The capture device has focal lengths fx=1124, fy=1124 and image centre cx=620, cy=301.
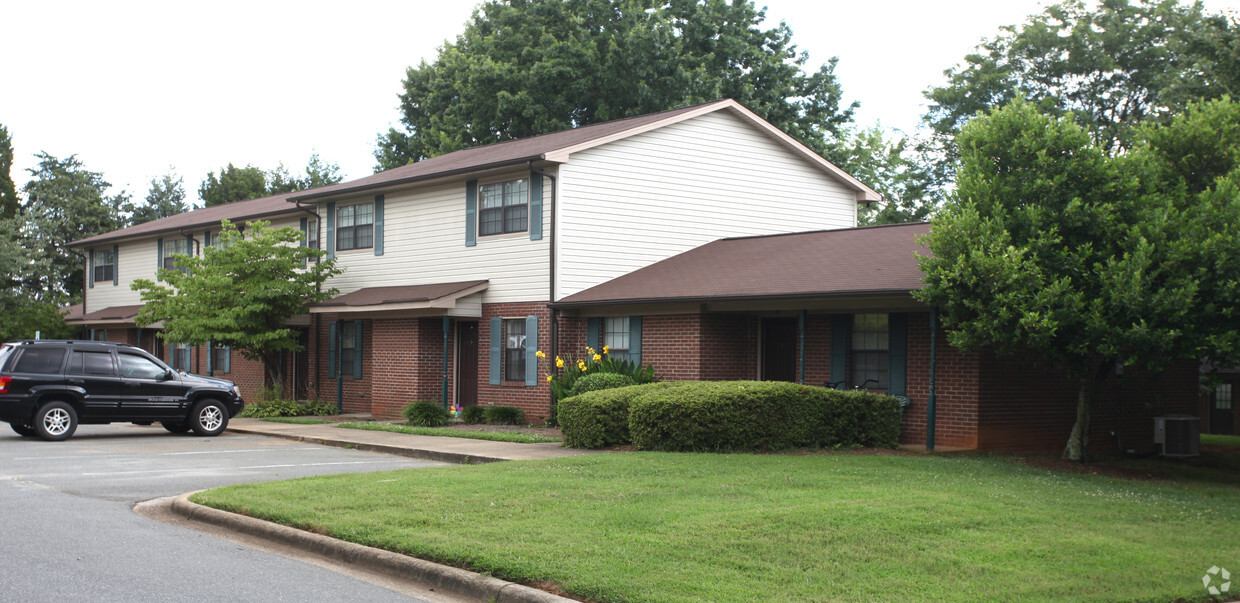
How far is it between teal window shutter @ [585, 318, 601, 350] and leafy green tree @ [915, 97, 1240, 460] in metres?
8.62

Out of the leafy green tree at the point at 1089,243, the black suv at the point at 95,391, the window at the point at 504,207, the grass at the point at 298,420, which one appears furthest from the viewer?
the grass at the point at 298,420

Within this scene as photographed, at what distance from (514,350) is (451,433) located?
378cm

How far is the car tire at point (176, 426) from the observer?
2117 centimetres

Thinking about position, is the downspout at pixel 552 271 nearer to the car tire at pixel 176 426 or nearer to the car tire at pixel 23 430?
the car tire at pixel 176 426

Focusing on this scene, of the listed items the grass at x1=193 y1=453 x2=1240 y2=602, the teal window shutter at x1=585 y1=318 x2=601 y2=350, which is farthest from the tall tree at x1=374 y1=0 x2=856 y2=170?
the grass at x1=193 y1=453 x2=1240 y2=602

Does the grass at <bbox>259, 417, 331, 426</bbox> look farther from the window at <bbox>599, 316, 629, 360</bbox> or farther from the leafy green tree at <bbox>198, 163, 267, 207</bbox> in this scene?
the leafy green tree at <bbox>198, 163, 267, 207</bbox>

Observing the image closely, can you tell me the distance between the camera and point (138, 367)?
20.2 m

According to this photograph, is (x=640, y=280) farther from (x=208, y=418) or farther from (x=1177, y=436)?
(x=1177, y=436)

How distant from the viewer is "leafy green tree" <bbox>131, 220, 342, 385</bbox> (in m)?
26.0

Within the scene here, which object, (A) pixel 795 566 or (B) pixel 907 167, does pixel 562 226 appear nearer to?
(A) pixel 795 566

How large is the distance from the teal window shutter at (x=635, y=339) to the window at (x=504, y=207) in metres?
Result: 3.10

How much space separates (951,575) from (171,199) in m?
69.4

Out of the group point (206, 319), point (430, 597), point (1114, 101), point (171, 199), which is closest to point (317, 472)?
point (430, 597)

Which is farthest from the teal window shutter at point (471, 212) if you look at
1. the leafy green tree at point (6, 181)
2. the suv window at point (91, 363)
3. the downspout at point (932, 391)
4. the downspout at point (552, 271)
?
the leafy green tree at point (6, 181)
